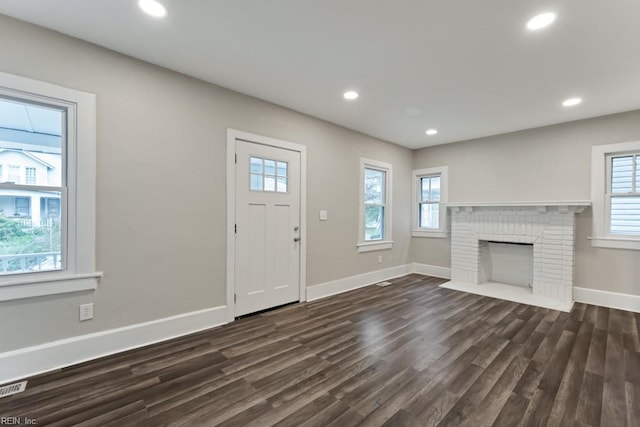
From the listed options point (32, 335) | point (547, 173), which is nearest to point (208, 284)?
point (32, 335)

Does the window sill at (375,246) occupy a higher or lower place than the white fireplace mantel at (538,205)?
lower

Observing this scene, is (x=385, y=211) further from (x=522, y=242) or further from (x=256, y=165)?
(x=256, y=165)

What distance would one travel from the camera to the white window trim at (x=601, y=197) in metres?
3.88

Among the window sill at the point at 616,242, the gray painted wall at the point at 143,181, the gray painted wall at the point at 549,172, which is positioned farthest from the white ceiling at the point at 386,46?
the window sill at the point at 616,242

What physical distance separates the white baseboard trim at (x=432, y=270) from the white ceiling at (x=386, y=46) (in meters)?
3.12

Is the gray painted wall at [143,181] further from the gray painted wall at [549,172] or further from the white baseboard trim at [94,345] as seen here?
the gray painted wall at [549,172]

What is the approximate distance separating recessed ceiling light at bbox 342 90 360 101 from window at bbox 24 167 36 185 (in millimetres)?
2998

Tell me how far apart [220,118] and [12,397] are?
110 inches

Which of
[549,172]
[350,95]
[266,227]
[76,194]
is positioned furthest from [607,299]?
[76,194]

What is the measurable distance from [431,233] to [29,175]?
5772 millimetres

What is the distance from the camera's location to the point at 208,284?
311cm

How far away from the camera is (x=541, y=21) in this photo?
6.84ft

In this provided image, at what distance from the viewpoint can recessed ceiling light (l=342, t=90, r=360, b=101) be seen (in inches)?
132

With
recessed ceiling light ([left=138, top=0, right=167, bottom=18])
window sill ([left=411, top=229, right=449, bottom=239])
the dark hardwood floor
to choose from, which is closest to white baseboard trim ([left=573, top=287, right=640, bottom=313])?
the dark hardwood floor
